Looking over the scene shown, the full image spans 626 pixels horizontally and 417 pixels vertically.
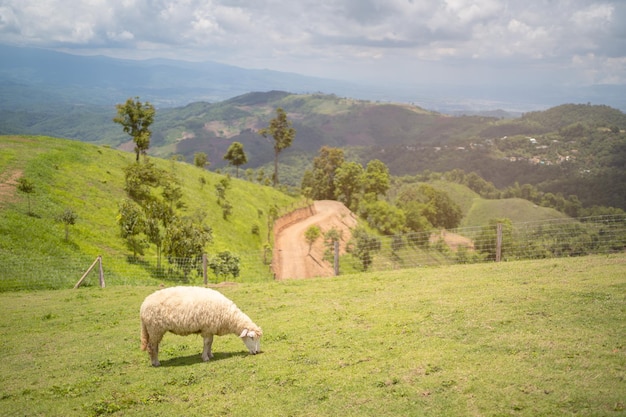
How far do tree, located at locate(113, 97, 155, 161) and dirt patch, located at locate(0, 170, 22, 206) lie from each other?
12.9 metres

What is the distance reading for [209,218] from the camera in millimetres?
47781

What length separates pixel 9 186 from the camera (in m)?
32.0

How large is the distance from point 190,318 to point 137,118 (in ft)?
130

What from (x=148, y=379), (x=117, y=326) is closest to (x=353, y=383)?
(x=148, y=379)

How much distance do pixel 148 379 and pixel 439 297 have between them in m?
10.2

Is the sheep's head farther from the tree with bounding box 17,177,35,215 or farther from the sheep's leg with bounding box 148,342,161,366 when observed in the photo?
the tree with bounding box 17,177,35,215

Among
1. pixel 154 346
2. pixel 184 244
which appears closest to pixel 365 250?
pixel 184 244

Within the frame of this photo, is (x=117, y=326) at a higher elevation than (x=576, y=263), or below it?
below

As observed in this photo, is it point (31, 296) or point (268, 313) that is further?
point (31, 296)

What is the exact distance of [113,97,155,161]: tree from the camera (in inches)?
1767

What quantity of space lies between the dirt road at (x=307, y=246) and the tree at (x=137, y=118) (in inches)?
778

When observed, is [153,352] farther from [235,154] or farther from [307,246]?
[235,154]

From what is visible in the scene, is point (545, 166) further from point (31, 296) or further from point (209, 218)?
point (31, 296)

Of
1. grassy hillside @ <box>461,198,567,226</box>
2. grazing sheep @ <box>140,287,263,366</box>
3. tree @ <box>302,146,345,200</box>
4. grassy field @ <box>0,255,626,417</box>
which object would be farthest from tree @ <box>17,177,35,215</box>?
grassy hillside @ <box>461,198,567,226</box>
